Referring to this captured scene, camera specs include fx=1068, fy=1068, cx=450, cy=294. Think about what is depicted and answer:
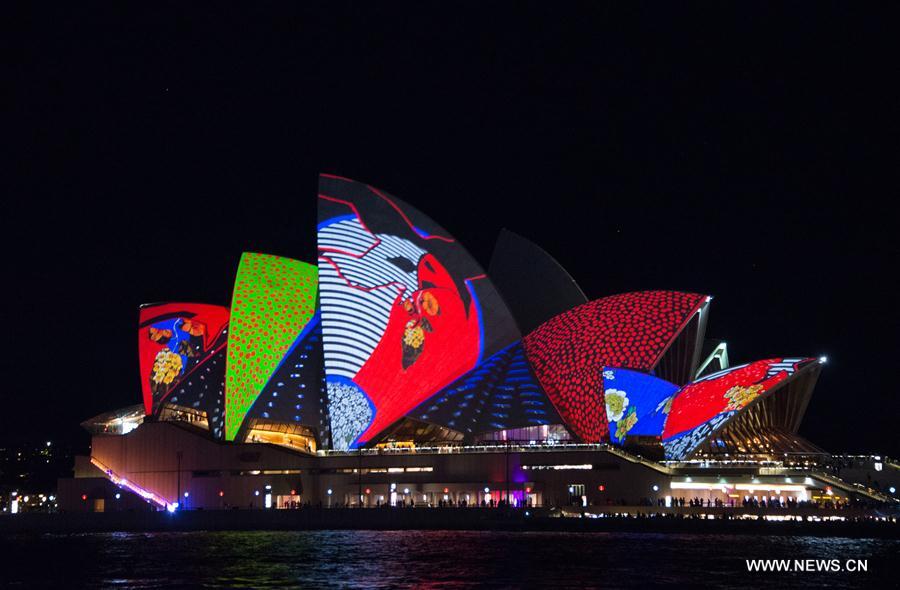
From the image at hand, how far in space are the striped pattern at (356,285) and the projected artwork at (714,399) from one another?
14203mm

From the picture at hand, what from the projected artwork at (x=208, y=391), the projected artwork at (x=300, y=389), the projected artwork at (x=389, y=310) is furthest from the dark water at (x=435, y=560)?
the projected artwork at (x=208, y=391)

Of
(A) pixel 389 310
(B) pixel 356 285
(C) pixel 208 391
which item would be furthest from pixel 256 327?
(A) pixel 389 310

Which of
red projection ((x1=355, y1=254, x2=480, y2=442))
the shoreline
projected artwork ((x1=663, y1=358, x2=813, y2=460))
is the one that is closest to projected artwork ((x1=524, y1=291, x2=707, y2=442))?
projected artwork ((x1=663, y1=358, x2=813, y2=460))

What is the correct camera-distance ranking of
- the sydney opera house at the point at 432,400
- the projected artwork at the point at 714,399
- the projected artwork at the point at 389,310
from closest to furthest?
the projected artwork at the point at 714,399
the sydney opera house at the point at 432,400
the projected artwork at the point at 389,310

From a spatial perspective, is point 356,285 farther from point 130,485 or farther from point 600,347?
point 130,485

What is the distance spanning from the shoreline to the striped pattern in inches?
286

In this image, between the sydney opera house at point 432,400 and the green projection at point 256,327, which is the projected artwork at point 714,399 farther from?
the green projection at point 256,327

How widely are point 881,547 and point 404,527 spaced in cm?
2027

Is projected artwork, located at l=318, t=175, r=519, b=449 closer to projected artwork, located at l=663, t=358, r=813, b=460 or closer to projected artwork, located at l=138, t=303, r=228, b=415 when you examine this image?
projected artwork, located at l=663, t=358, r=813, b=460

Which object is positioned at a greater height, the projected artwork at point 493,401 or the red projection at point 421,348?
the red projection at point 421,348

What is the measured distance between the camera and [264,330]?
53656mm

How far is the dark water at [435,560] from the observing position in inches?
1056

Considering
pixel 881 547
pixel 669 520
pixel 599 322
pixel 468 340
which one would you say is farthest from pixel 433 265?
pixel 881 547

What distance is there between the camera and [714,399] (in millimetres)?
48844
